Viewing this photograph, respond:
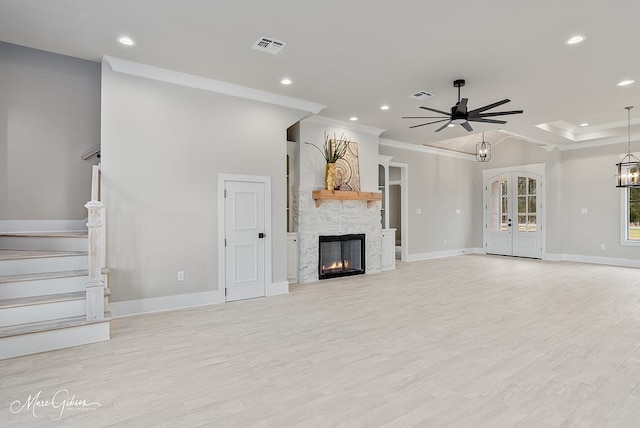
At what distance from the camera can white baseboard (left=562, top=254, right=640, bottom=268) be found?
25.9 feet

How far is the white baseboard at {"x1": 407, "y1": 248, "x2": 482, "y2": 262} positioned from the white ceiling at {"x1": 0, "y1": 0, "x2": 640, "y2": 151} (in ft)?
14.9

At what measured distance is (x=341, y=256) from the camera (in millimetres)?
6984

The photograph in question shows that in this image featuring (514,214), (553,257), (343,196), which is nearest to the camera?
(343,196)

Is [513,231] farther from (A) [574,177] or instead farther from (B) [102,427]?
(B) [102,427]

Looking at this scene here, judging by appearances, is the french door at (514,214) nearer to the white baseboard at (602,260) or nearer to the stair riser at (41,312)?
the white baseboard at (602,260)

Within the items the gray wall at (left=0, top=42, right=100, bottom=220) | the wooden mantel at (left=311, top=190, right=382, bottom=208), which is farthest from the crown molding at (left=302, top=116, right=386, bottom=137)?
the gray wall at (left=0, top=42, right=100, bottom=220)

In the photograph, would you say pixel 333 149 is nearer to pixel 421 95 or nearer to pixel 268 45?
pixel 421 95

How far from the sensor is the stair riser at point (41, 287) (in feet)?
10.9

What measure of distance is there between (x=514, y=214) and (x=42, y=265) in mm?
10651

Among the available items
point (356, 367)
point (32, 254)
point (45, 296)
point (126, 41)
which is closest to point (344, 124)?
point (126, 41)

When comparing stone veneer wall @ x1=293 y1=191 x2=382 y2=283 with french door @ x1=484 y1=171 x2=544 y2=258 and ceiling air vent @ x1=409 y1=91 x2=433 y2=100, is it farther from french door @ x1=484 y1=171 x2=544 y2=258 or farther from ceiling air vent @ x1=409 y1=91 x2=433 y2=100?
french door @ x1=484 y1=171 x2=544 y2=258

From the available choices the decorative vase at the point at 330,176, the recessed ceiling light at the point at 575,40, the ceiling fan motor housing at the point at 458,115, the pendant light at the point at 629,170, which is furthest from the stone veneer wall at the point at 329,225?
the pendant light at the point at 629,170

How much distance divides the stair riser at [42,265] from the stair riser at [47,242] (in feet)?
0.78

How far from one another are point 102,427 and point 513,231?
1040cm
